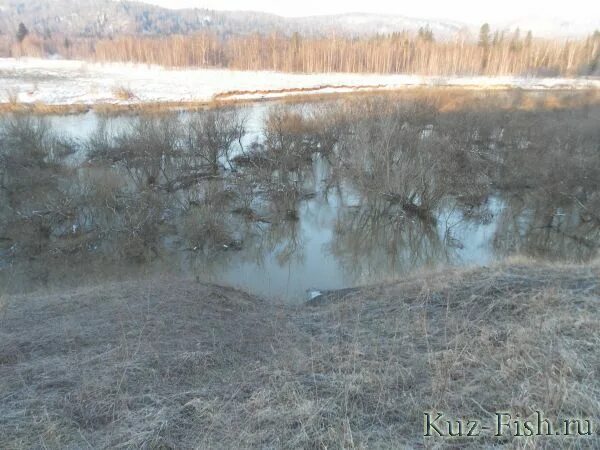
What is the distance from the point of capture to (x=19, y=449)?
4.21 m

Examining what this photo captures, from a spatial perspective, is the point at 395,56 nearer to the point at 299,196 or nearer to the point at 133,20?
the point at 299,196

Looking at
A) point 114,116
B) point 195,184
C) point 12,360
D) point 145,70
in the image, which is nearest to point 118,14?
point 145,70

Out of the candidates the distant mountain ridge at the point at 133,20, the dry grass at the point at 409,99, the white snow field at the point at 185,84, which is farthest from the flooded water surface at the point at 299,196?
the distant mountain ridge at the point at 133,20

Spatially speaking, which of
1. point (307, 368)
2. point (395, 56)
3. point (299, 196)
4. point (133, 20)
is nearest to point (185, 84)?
point (395, 56)

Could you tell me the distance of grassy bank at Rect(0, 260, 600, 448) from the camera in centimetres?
438

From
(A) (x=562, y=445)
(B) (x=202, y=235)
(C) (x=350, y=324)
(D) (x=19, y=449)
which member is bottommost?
(B) (x=202, y=235)

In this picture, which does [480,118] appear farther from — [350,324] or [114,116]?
[114,116]

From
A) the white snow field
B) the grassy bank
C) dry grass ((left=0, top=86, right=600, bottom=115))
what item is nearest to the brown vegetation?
the white snow field

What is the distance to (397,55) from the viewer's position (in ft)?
220

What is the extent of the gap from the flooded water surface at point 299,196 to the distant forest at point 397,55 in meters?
44.9

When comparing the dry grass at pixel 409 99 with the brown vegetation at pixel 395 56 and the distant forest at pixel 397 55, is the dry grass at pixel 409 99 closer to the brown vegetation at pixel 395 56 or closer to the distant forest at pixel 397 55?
the brown vegetation at pixel 395 56

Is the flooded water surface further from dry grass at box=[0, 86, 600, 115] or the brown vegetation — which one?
the brown vegetation

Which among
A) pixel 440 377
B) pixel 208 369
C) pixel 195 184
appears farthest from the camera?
pixel 195 184

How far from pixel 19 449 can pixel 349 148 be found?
17202 millimetres
